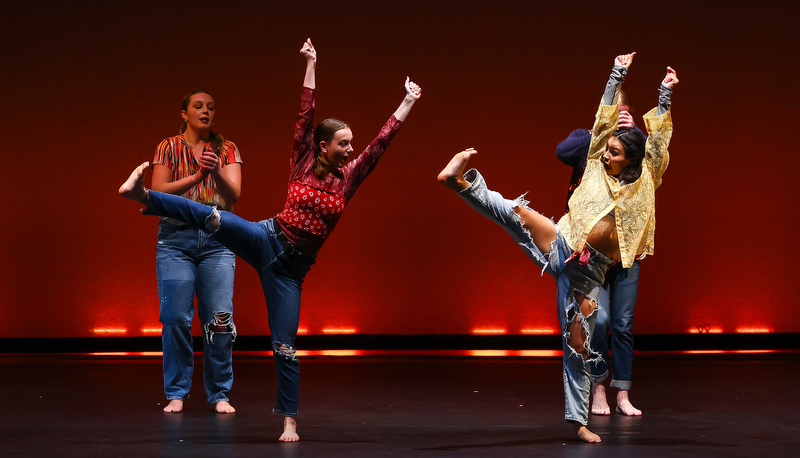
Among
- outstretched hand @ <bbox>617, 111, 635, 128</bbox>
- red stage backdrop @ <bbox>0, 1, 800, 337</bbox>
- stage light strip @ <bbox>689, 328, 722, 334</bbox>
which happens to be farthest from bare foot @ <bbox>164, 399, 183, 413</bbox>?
stage light strip @ <bbox>689, 328, 722, 334</bbox>

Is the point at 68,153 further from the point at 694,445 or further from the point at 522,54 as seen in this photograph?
the point at 694,445

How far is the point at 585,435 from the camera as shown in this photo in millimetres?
2969

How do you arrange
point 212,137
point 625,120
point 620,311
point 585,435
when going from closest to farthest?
point 585,435
point 625,120
point 620,311
point 212,137

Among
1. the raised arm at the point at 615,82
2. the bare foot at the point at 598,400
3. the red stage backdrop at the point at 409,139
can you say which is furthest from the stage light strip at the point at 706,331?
the raised arm at the point at 615,82

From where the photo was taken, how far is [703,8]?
593cm

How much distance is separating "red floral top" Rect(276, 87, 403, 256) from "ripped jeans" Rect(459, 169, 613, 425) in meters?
0.46

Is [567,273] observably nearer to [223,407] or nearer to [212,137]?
[223,407]

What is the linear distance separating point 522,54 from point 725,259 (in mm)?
1975

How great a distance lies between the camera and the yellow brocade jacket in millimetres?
2969

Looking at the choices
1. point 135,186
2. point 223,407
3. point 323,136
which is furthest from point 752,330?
point 135,186

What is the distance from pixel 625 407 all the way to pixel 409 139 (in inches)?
115

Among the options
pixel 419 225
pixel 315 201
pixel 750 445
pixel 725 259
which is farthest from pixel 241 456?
pixel 725 259

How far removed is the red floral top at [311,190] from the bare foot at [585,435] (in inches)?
43.3

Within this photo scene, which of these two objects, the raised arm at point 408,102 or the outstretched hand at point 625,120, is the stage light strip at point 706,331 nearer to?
the outstretched hand at point 625,120
